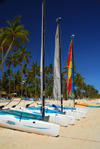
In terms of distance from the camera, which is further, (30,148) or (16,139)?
(16,139)

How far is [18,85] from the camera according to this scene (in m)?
43.1

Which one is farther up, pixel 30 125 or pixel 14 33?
pixel 14 33

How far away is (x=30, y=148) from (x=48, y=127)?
145 cm

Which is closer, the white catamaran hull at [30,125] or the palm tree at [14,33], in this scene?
the white catamaran hull at [30,125]

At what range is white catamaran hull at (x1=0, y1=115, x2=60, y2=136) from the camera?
217 inches

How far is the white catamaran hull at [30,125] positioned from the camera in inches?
217

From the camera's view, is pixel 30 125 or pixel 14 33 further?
pixel 14 33

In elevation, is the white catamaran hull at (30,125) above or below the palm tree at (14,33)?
below

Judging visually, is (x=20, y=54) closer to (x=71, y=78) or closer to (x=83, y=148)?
(x=71, y=78)

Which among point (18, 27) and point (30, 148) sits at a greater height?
point (18, 27)

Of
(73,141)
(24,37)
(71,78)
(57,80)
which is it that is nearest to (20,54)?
(24,37)

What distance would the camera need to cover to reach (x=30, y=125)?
5.87m

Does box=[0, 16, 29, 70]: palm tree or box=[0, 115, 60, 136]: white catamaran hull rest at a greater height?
box=[0, 16, 29, 70]: palm tree

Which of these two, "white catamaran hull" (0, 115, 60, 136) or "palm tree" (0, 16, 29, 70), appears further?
"palm tree" (0, 16, 29, 70)
